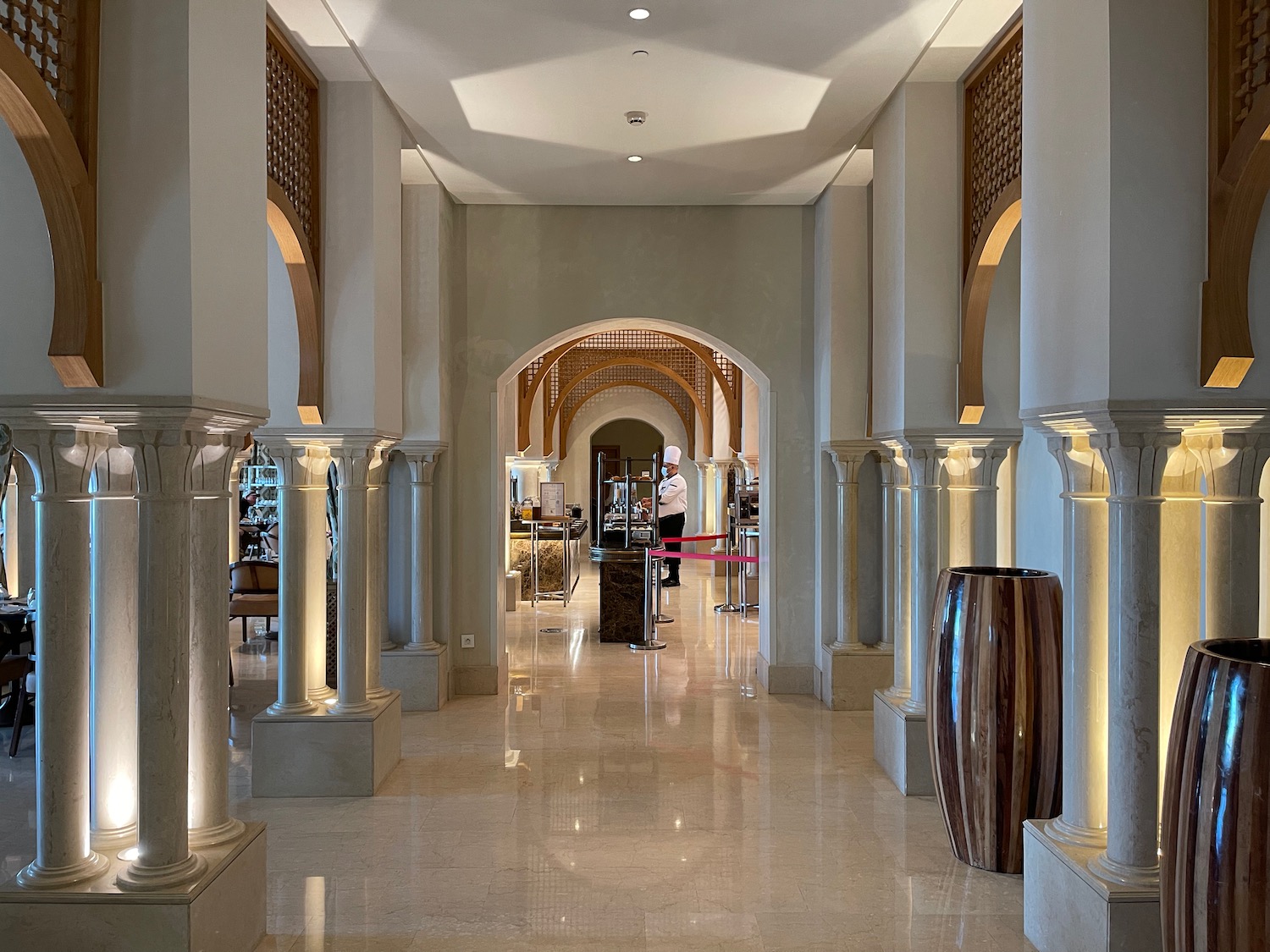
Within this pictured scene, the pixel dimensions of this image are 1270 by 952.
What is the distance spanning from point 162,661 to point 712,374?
44.3 ft

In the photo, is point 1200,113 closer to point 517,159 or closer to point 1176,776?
point 1176,776

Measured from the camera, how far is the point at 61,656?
10.0ft

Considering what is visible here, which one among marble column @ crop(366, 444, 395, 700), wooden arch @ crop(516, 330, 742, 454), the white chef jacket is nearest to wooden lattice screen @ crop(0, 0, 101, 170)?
marble column @ crop(366, 444, 395, 700)

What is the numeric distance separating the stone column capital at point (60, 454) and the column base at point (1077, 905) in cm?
327

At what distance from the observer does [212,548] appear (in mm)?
3316

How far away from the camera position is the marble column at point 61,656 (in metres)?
3.00

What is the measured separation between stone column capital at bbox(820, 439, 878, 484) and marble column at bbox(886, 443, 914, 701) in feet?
4.14

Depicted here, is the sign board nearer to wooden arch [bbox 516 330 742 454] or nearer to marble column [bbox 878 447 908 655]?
wooden arch [bbox 516 330 742 454]

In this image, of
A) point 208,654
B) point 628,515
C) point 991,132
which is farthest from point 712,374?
point 208,654

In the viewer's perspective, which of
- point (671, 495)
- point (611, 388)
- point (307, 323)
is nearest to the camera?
point (307, 323)

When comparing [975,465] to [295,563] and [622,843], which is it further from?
[295,563]

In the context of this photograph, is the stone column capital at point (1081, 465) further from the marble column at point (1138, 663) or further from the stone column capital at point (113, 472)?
the stone column capital at point (113, 472)

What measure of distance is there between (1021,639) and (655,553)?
215 inches

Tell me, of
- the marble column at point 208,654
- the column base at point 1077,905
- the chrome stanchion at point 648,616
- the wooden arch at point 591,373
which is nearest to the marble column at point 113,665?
the marble column at point 208,654
